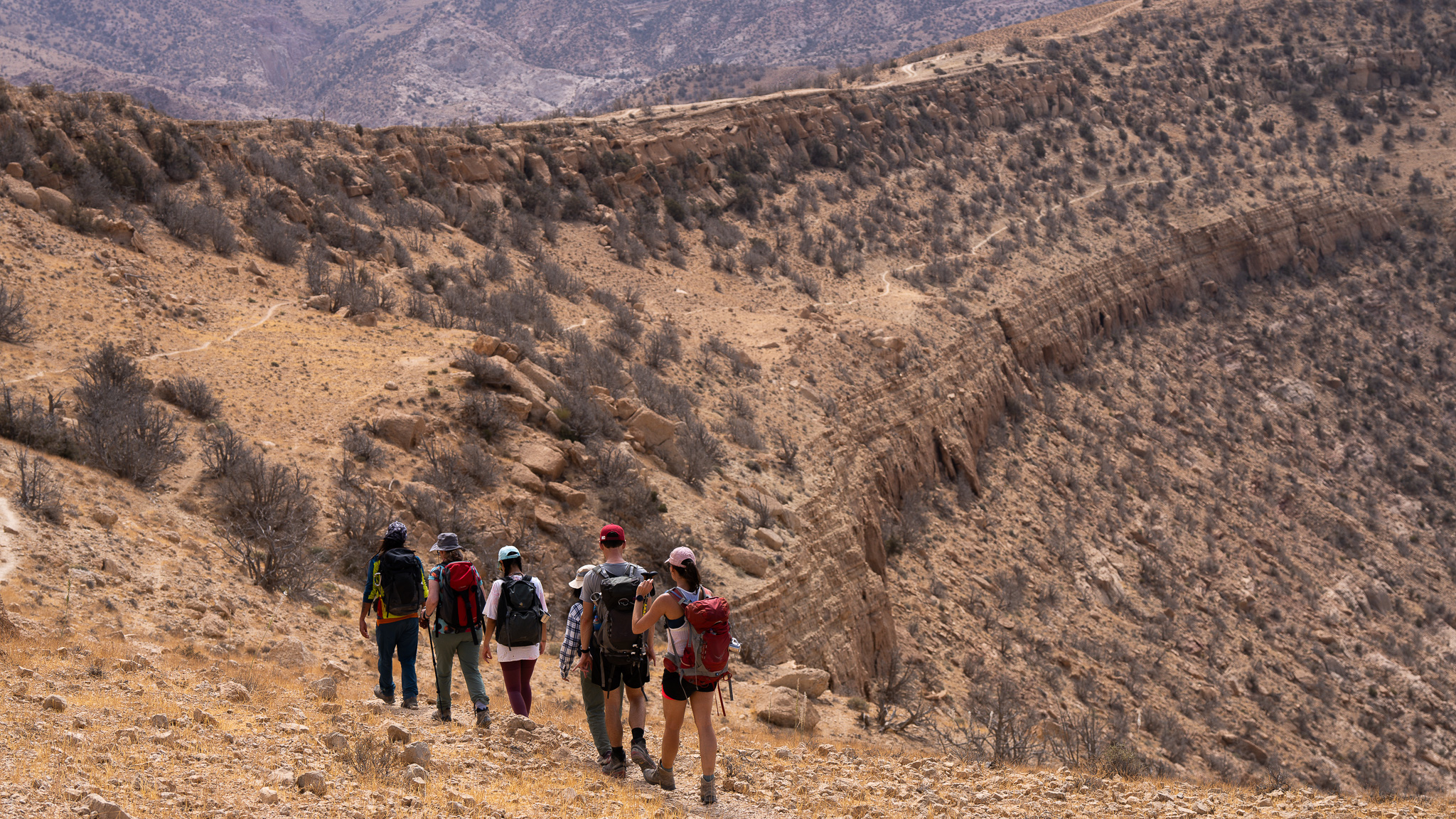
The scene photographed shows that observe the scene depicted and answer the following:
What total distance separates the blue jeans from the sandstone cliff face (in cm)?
493

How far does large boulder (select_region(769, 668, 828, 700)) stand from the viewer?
10320 millimetres

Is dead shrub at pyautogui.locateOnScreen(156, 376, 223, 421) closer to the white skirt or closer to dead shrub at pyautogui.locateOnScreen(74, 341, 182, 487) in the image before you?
dead shrub at pyautogui.locateOnScreen(74, 341, 182, 487)

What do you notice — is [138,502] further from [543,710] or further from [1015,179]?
[1015,179]

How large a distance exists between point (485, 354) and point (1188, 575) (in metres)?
16.8

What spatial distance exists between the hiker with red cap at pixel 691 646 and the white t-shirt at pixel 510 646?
977 mm

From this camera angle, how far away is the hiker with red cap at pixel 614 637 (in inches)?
242

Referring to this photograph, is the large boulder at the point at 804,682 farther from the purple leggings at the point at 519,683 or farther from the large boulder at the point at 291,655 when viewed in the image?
the large boulder at the point at 291,655

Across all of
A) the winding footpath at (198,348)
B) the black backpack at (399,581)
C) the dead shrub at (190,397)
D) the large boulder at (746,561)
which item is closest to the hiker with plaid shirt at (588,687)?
the black backpack at (399,581)

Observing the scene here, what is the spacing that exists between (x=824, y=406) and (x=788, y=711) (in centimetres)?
984

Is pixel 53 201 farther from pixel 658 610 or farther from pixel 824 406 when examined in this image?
pixel 658 610

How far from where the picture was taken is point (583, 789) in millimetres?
6086

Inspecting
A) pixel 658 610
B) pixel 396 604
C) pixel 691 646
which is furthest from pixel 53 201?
pixel 691 646

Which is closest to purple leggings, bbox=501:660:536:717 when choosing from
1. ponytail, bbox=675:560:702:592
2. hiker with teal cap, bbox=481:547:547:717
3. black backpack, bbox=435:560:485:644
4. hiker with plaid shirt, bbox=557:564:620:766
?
hiker with teal cap, bbox=481:547:547:717

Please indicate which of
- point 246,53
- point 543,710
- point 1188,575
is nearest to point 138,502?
point 543,710
